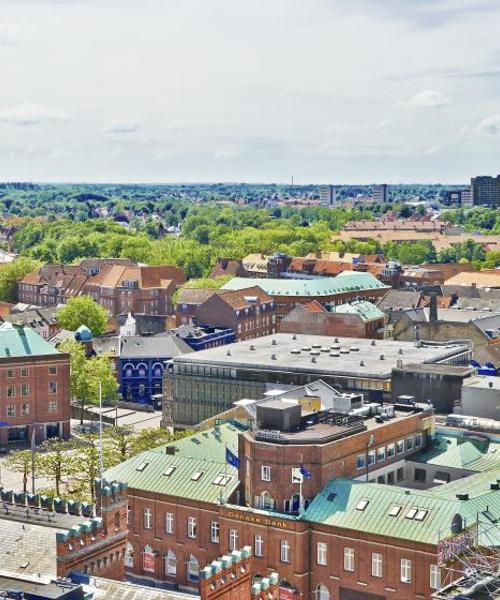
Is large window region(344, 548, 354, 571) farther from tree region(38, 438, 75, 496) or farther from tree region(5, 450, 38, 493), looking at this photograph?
tree region(5, 450, 38, 493)

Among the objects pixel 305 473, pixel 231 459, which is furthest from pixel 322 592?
pixel 231 459

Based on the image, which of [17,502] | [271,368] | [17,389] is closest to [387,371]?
[271,368]

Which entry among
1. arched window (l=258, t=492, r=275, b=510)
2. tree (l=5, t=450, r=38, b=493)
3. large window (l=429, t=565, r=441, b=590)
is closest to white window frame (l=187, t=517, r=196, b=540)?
arched window (l=258, t=492, r=275, b=510)

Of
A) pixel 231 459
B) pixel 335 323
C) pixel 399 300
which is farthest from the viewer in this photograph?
pixel 399 300

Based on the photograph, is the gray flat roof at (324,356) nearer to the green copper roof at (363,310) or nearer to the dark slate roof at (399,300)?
the green copper roof at (363,310)

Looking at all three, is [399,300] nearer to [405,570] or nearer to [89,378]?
[89,378]

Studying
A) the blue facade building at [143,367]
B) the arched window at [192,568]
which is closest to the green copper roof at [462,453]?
the arched window at [192,568]
